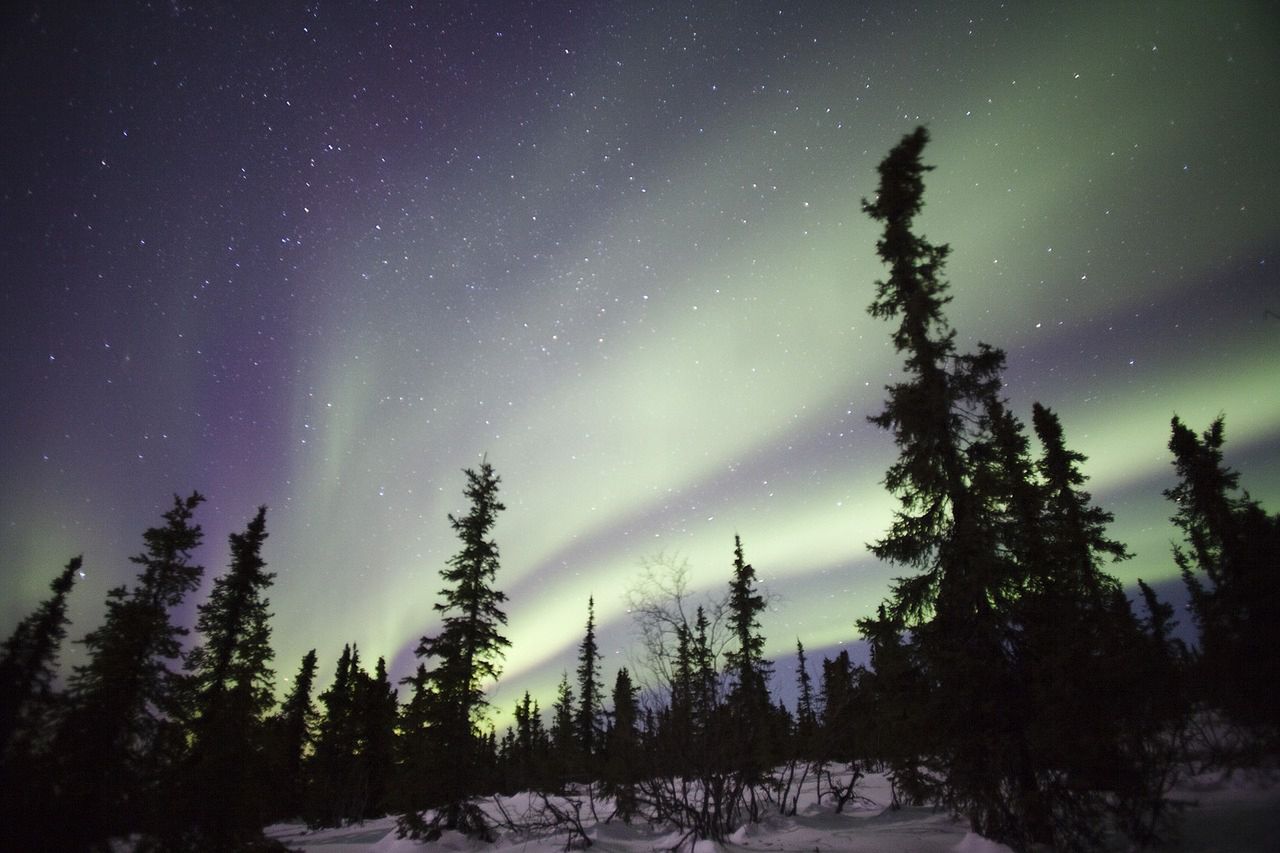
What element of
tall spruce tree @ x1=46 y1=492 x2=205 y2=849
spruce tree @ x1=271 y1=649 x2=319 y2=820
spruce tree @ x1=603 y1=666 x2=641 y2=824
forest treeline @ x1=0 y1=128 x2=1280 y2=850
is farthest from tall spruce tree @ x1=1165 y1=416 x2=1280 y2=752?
spruce tree @ x1=271 y1=649 x2=319 y2=820

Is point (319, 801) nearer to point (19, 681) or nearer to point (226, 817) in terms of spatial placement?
point (226, 817)

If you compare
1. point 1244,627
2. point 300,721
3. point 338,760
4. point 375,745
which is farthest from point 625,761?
point 300,721

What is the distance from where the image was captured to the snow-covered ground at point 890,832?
8.62 m

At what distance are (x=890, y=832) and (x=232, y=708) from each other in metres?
20.7

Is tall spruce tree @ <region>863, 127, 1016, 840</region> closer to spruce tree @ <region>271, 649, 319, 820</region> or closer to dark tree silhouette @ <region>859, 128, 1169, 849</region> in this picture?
dark tree silhouette @ <region>859, 128, 1169, 849</region>

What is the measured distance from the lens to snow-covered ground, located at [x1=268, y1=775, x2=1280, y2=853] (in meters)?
8.62

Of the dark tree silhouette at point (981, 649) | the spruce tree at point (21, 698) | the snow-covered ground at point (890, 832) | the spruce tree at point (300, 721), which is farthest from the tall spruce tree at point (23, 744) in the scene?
the spruce tree at point (300, 721)

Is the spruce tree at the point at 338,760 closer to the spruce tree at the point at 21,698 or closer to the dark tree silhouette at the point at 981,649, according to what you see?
the spruce tree at the point at 21,698

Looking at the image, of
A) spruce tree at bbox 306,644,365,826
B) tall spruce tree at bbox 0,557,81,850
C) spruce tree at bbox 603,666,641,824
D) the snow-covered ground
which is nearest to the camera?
tall spruce tree at bbox 0,557,81,850

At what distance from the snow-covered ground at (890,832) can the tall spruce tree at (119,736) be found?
31.3 feet

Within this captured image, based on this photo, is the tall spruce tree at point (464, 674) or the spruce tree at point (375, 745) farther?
the spruce tree at point (375, 745)

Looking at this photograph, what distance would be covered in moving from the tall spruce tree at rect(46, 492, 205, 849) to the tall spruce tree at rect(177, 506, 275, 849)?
93 centimetres

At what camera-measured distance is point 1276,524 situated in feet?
49.2

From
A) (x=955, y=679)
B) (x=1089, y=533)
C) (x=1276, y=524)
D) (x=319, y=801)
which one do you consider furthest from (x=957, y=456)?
(x=319, y=801)
